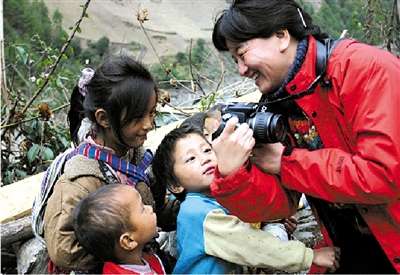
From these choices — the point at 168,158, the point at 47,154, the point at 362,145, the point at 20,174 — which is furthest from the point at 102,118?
the point at 20,174

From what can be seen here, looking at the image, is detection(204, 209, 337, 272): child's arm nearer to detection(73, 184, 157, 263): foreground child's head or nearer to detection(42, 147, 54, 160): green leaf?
detection(73, 184, 157, 263): foreground child's head

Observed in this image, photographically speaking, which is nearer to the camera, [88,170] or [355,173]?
[355,173]

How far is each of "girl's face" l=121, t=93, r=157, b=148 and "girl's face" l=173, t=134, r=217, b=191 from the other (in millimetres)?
184

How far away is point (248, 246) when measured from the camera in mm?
2033

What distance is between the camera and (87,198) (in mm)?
1950

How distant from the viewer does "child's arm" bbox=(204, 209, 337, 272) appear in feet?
6.61

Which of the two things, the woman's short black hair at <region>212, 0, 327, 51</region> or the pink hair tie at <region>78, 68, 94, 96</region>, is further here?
the pink hair tie at <region>78, 68, 94, 96</region>

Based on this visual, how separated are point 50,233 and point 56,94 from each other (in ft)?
12.2

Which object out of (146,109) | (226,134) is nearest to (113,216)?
(146,109)

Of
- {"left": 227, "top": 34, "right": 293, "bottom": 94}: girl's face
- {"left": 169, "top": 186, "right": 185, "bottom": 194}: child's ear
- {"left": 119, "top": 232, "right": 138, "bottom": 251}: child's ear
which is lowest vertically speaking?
{"left": 169, "top": 186, "right": 185, "bottom": 194}: child's ear

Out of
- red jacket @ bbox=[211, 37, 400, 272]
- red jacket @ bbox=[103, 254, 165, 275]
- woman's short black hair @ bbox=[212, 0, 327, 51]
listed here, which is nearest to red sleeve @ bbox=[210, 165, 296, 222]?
red jacket @ bbox=[211, 37, 400, 272]

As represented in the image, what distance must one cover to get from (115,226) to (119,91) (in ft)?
1.71

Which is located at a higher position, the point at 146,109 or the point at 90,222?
the point at 146,109

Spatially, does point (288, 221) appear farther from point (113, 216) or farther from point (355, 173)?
point (355, 173)
